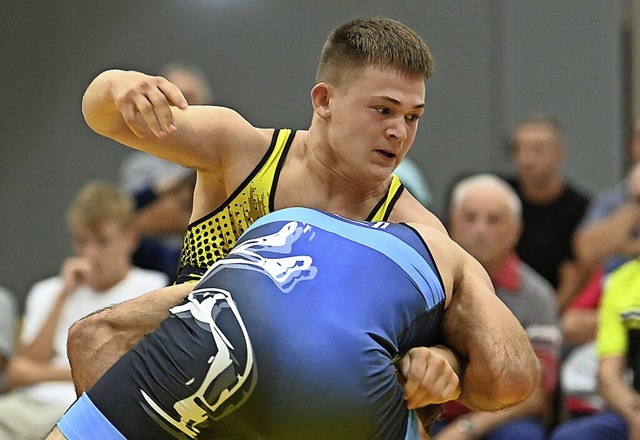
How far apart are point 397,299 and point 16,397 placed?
317 cm

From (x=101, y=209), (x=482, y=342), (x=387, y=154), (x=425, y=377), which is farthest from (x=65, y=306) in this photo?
(x=425, y=377)

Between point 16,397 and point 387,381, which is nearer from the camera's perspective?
point 387,381

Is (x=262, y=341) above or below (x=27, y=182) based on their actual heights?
above

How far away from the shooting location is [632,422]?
4.54m

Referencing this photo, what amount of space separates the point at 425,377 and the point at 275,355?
39 cm

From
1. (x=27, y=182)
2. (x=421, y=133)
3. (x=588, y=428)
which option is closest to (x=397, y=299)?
(x=588, y=428)

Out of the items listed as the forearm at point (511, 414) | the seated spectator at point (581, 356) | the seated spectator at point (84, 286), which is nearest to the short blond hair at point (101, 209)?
the seated spectator at point (84, 286)

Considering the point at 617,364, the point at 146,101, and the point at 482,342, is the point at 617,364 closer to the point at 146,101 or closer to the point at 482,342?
the point at 482,342

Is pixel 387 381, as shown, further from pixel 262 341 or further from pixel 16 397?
pixel 16 397

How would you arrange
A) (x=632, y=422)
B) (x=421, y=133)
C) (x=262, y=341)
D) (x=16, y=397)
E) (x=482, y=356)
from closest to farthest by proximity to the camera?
1. (x=262, y=341)
2. (x=482, y=356)
3. (x=632, y=422)
4. (x=16, y=397)
5. (x=421, y=133)

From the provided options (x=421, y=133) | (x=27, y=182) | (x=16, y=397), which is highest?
(x=421, y=133)

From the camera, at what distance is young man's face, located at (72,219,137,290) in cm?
548

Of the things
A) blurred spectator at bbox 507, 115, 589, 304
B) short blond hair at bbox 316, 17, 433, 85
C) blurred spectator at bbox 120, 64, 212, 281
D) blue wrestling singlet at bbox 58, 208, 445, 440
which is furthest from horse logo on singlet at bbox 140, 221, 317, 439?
blurred spectator at bbox 507, 115, 589, 304

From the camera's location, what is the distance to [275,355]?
7.50 ft
